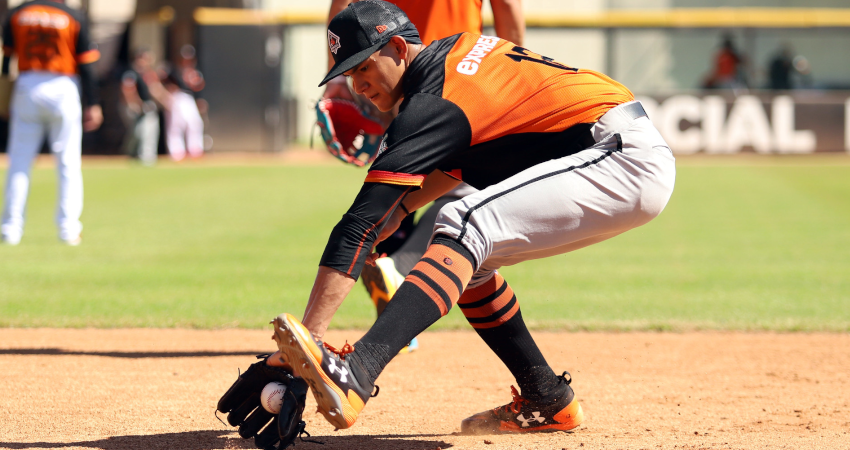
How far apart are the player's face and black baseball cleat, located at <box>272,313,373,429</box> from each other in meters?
0.81

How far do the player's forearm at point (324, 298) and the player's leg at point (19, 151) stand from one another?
607 centimetres

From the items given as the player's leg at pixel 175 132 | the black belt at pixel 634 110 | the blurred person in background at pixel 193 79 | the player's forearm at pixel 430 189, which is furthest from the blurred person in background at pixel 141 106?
the black belt at pixel 634 110

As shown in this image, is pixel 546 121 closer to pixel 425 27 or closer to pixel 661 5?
pixel 425 27

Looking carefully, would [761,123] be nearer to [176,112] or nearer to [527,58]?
[176,112]

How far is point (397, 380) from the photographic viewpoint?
3.99m

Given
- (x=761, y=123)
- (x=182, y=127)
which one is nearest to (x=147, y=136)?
(x=182, y=127)

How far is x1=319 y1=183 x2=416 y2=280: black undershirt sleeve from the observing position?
2572 mm

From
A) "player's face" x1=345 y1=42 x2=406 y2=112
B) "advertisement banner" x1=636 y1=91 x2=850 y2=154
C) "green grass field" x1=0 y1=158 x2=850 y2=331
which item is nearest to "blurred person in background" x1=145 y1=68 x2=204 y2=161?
"green grass field" x1=0 y1=158 x2=850 y2=331

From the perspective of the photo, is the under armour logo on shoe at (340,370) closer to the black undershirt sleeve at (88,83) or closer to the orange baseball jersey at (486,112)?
the orange baseball jersey at (486,112)

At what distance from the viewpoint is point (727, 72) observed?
21453 mm

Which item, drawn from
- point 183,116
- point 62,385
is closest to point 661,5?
point 183,116

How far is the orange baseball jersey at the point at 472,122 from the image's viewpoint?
8.46 ft

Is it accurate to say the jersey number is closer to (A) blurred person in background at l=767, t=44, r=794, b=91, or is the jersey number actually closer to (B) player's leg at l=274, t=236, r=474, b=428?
(B) player's leg at l=274, t=236, r=474, b=428

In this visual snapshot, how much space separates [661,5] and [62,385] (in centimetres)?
2910
